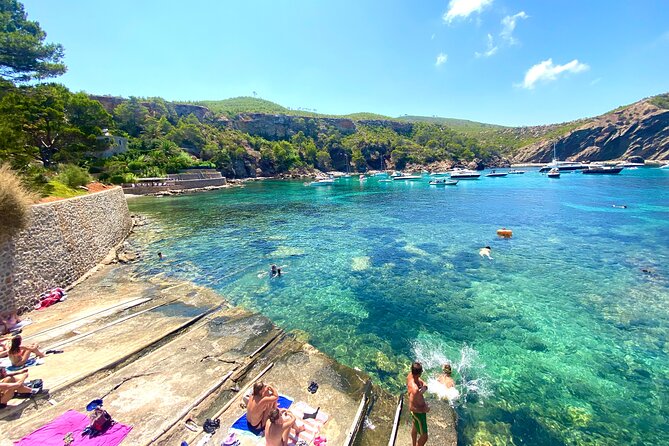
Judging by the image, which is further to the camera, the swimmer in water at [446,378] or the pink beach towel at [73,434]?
the swimmer in water at [446,378]

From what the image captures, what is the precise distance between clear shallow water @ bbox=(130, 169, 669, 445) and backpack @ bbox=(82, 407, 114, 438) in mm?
7106

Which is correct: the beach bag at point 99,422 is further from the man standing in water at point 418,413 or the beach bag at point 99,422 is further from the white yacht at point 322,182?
the white yacht at point 322,182

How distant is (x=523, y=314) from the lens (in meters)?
14.2

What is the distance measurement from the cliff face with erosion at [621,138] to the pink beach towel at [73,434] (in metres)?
209

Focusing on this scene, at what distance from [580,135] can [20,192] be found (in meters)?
214

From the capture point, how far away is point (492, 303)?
15359mm

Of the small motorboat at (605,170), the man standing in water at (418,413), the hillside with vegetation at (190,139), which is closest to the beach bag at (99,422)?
the man standing in water at (418,413)

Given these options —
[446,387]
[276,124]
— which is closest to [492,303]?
[446,387]

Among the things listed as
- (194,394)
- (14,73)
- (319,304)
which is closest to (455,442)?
(194,394)

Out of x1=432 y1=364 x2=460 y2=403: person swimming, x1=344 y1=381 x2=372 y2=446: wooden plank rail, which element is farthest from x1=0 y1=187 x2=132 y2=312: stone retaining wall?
x1=432 y1=364 x2=460 y2=403: person swimming

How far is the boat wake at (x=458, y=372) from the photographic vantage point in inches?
359

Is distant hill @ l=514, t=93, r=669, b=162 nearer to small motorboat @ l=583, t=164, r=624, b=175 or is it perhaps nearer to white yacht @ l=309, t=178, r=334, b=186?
small motorboat @ l=583, t=164, r=624, b=175

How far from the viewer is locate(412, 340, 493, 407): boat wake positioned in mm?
9117

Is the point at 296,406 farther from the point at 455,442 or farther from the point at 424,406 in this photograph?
the point at 455,442
